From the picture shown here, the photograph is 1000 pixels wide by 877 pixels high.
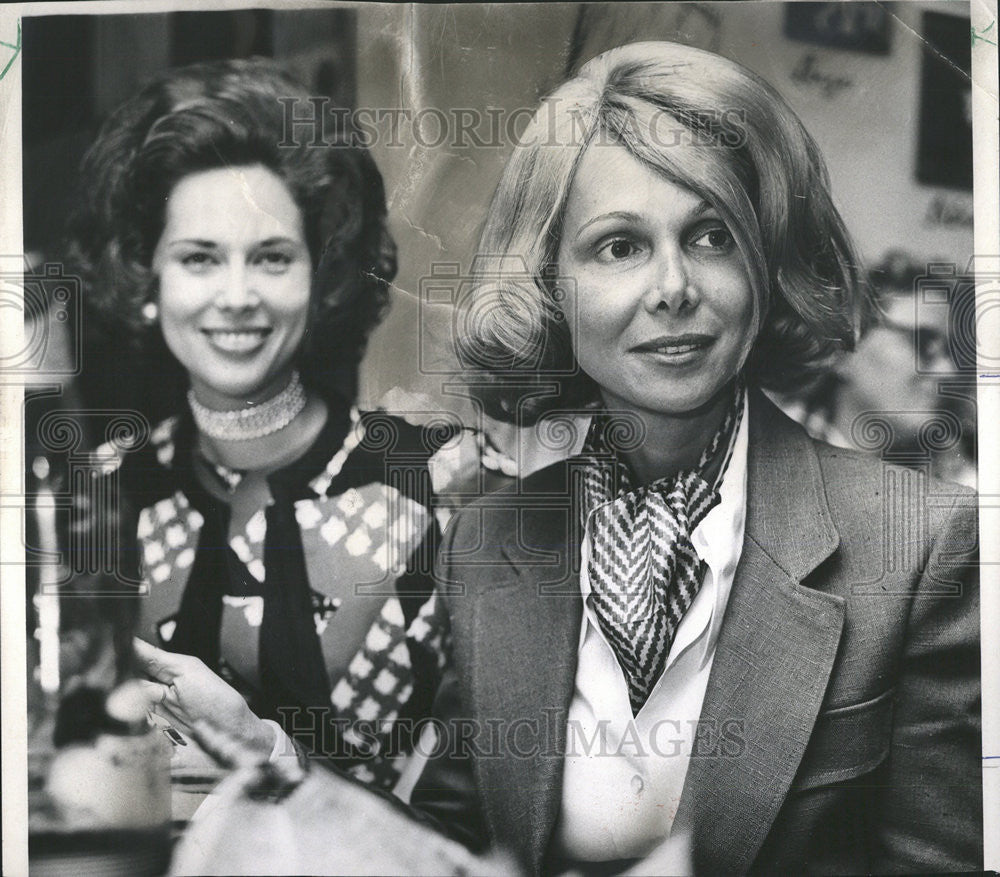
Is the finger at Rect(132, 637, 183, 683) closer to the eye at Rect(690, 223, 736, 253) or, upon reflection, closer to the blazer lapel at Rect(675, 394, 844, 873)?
the blazer lapel at Rect(675, 394, 844, 873)

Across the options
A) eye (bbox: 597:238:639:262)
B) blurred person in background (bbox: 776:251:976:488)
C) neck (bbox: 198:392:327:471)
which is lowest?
neck (bbox: 198:392:327:471)

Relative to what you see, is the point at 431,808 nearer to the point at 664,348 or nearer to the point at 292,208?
the point at 664,348

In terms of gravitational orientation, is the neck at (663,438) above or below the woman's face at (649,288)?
below

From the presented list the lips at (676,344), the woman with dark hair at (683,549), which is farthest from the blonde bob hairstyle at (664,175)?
the lips at (676,344)

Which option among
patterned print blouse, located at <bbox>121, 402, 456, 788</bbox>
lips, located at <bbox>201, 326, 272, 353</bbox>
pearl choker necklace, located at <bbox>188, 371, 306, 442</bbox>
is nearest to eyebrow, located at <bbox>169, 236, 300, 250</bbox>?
lips, located at <bbox>201, 326, 272, 353</bbox>

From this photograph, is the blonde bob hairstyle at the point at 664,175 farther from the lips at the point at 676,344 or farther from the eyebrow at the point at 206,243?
the eyebrow at the point at 206,243

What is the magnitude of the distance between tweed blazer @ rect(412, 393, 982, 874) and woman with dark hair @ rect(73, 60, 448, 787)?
147 mm

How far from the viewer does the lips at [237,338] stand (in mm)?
2027

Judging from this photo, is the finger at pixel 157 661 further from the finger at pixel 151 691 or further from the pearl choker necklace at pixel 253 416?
the pearl choker necklace at pixel 253 416

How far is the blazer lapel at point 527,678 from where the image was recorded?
79.3 inches

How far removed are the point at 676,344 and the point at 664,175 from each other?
1.20 ft

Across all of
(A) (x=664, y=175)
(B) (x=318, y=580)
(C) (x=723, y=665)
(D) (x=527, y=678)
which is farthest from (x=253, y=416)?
(C) (x=723, y=665)

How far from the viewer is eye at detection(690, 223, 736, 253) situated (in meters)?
2.00

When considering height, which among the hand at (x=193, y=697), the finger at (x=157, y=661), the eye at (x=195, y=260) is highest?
the eye at (x=195, y=260)
